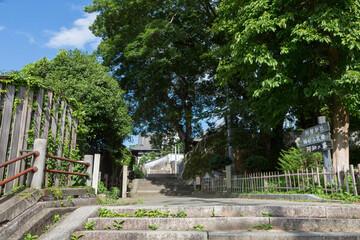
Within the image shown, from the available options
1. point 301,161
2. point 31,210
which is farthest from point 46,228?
point 301,161

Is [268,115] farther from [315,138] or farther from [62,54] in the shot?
[62,54]

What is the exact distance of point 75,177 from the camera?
258 inches

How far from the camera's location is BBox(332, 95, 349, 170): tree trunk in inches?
366

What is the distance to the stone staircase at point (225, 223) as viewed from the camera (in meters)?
3.75

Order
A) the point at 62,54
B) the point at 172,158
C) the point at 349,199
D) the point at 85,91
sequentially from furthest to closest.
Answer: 1. the point at 172,158
2. the point at 62,54
3. the point at 85,91
4. the point at 349,199

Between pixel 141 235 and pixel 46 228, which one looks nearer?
pixel 141 235

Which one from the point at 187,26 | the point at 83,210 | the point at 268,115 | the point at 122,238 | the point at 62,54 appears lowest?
the point at 122,238

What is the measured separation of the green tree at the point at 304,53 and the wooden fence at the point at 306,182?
76cm

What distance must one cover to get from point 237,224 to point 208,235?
67 cm

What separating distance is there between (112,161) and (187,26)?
9.31 meters

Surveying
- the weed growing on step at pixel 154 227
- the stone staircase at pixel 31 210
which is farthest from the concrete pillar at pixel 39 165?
the weed growing on step at pixel 154 227

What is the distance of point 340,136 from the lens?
31.1ft

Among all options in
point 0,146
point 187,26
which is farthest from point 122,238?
point 187,26

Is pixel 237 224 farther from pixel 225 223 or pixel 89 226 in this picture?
pixel 89 226
